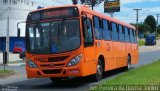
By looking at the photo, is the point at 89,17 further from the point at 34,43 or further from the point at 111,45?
the point at 111,45

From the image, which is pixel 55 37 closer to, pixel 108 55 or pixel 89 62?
pixel 89 62

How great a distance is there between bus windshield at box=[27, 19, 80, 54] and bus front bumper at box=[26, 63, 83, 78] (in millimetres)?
651

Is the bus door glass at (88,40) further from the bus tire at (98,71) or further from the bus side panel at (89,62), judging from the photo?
the bus tire at (98,71)

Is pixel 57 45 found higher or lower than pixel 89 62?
higher

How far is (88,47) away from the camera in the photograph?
55.2 feet

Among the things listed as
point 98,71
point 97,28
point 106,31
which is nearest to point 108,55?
point 106,31

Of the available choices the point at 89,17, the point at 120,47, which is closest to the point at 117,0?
the point at 120,47

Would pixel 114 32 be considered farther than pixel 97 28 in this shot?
Yes

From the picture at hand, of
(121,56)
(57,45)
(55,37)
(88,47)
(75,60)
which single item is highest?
(55,37)

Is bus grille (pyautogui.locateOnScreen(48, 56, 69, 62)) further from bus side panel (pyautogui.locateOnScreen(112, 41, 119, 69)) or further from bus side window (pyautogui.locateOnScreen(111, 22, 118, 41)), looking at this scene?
bus side window (pyautogui.locateOnScreen(111, 22, 118, 41))

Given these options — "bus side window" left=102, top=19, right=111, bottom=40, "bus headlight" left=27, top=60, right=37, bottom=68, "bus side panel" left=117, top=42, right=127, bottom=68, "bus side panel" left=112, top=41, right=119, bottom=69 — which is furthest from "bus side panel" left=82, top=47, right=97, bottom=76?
"bus side panel" left=117, top=42, right=127, bottom=68

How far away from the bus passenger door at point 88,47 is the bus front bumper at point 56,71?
48 cm

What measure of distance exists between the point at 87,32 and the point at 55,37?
1.32 m

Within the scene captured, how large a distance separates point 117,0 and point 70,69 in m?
61.4
